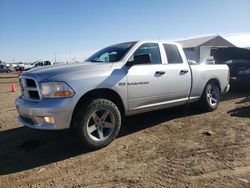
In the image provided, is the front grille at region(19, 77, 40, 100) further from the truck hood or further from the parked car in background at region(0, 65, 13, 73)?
the parked car in background at region(0, 65, 13, 73)

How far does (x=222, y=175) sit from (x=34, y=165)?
2.74m

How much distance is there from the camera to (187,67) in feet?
21.5

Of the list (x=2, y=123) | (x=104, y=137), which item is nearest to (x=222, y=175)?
(x=104, y=137)

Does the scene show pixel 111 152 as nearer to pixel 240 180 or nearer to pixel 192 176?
pixel 192 176

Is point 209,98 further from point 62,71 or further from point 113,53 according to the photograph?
point 62,71

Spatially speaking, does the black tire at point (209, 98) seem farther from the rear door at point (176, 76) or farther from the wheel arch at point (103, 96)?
the wheel arch at point (103, 96)

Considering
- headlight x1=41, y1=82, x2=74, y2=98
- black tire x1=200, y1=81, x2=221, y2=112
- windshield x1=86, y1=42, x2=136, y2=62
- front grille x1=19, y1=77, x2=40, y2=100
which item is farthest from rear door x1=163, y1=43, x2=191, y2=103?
front grille x1=19, y1=77, x2=40, y2=100

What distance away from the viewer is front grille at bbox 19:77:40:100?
4.70 metres

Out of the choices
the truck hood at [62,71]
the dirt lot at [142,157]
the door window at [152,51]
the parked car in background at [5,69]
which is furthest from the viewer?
the parked car in background at [5,69]

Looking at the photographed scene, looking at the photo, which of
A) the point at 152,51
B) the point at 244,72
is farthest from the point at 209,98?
the point at 244,72

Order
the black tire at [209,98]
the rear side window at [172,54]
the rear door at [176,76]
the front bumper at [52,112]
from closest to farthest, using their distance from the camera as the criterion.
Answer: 1. the front bumper at [52,112]
2. the rear door at [176,76]
3. the rear side window at [172,54]
4. the black tire at [209,98]

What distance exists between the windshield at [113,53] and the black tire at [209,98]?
8.33ft

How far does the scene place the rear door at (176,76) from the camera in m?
6.09

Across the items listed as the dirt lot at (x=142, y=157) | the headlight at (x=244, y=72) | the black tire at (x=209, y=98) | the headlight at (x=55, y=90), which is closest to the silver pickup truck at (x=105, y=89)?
the headlight at (x=55, y=90)
